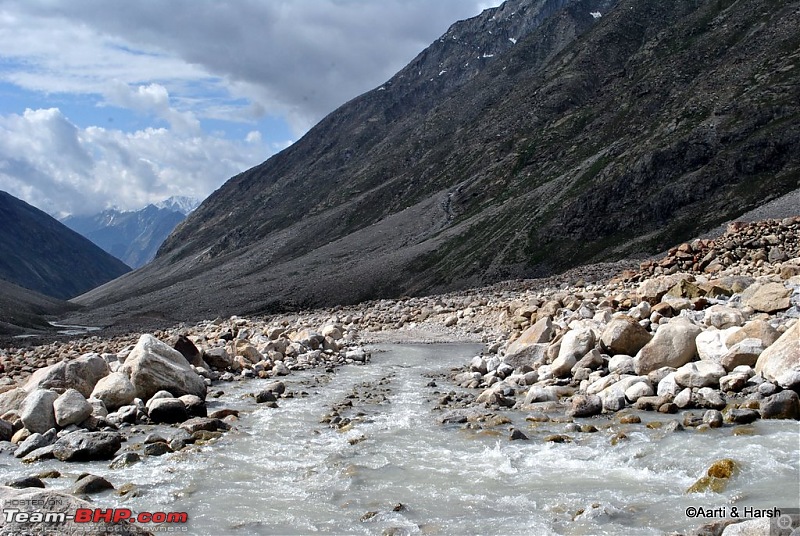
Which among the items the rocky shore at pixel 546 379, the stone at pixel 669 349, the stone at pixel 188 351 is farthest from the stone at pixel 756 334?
the stone at pixel 188 351

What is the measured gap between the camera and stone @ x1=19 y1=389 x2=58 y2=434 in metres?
13.2

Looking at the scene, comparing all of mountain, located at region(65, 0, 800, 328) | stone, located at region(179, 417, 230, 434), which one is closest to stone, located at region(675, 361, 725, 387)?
stone, located at region(179, 417, 230, 434)

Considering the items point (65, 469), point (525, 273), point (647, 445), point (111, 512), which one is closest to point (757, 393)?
point (647, 445)

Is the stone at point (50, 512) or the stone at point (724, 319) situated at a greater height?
the stone at point (724, 319)

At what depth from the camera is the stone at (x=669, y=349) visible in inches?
604

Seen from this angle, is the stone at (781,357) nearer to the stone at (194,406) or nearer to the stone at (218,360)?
the stone at (194,406)

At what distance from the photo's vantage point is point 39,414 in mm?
13367

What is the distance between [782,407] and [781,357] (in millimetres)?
1646

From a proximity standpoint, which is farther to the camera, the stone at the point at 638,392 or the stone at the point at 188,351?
the stone at the point at 188,351

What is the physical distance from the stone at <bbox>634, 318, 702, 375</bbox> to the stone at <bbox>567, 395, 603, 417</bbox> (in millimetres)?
2231

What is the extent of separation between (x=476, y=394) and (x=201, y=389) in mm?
7909

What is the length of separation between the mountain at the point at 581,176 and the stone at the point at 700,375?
7451 centimetres

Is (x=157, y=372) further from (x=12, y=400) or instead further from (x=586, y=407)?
(x=586, y=407)

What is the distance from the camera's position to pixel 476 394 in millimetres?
18078
